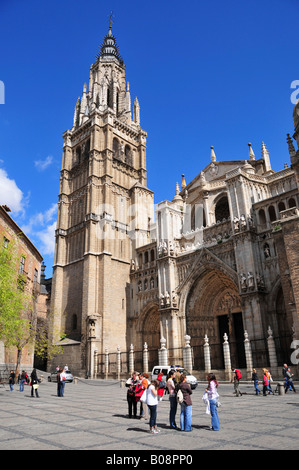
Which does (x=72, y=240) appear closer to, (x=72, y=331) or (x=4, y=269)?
(x=72, y=331)

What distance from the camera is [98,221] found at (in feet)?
124

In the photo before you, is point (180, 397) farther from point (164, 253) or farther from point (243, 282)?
point (164, 253)

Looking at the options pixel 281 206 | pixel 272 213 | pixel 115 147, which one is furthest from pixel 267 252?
pixel 115 147

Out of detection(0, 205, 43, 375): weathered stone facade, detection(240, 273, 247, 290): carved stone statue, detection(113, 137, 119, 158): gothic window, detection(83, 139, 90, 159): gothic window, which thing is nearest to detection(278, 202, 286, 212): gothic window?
detection(240, 273, 247, 290): carved stone statue

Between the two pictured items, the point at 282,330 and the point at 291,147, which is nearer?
the point at 282,330

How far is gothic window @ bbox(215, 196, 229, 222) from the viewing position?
3459cm

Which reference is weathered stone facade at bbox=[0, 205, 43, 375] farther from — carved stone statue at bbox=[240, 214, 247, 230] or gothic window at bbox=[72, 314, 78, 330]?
carved stone statue at bbox=[240, 214, 247, 230]

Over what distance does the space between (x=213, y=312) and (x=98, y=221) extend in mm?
15436

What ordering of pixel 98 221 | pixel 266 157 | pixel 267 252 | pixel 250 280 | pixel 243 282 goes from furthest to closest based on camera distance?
pixel 98 221
pixel 266 157
pixel 267 252
pixel 243 282
pixel 250 280

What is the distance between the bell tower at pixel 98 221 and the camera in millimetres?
34344

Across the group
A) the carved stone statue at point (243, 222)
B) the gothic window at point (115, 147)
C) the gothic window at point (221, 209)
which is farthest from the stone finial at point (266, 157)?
the gothic window at point (115, 147)
